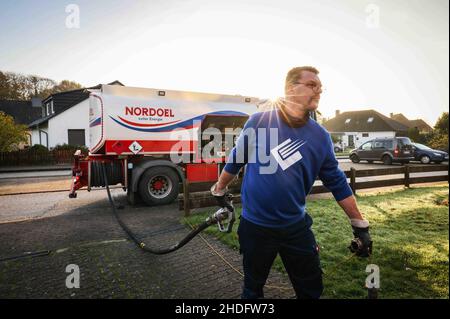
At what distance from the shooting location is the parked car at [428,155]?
1884 centimetres

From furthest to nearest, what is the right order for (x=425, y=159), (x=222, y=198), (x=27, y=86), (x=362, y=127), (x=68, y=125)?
(x=362, y=127) → (x=27, y=86) → (x=68, y=125) → (x=425, y=159) → (x=222, y=198)

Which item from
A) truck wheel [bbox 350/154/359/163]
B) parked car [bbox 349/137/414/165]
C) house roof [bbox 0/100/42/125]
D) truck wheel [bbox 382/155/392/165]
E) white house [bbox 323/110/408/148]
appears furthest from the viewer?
white house [bbox 323/110/408/148]

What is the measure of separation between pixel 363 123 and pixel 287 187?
54.1 meters

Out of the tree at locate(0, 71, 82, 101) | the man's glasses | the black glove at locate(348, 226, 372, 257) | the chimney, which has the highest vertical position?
the tree at locate(0, 71, 82, 101)

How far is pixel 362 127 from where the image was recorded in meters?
49.1

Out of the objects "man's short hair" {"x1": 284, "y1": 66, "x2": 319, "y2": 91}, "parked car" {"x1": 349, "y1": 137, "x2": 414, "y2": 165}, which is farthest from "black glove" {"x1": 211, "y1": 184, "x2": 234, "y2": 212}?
"parked car" {"x1": 349, "y1": 137, "x2": 414, "y2": 165}

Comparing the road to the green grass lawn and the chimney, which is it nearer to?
the green grass lawn

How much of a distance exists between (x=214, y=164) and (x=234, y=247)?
429 centimetres

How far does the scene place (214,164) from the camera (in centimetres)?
866

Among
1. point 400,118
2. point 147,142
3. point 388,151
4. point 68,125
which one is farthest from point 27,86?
point 400,118

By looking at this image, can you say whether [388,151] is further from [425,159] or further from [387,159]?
[425,159]

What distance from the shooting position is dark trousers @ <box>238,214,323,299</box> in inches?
79.1

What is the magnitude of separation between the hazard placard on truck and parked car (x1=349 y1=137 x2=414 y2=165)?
1574 centimetres
